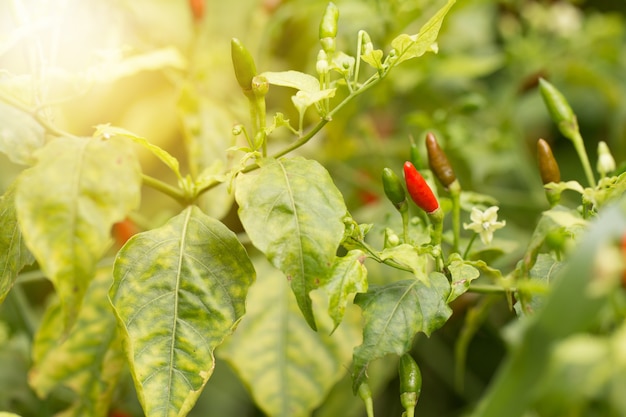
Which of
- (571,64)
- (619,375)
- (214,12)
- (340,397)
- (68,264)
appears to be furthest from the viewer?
(214,12)

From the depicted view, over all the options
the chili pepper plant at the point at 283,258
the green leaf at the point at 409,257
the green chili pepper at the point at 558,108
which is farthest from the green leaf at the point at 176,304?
the green chili pepper at the point at 558,108

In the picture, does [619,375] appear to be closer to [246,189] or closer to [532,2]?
[246,189]

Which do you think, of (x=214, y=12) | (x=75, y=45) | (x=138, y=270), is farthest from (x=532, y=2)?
(x=138, y=270)

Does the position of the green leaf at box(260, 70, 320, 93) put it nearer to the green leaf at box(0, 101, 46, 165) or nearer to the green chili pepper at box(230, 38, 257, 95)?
the green chili pepper at box(230, 38, 257, 95)

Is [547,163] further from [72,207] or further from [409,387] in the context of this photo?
[72,207]

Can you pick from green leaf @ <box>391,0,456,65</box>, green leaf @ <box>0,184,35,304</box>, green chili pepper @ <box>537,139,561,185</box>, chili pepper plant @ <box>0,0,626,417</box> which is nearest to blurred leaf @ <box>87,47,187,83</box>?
chili pepper plant @ <box>0,0,626,417</box>
